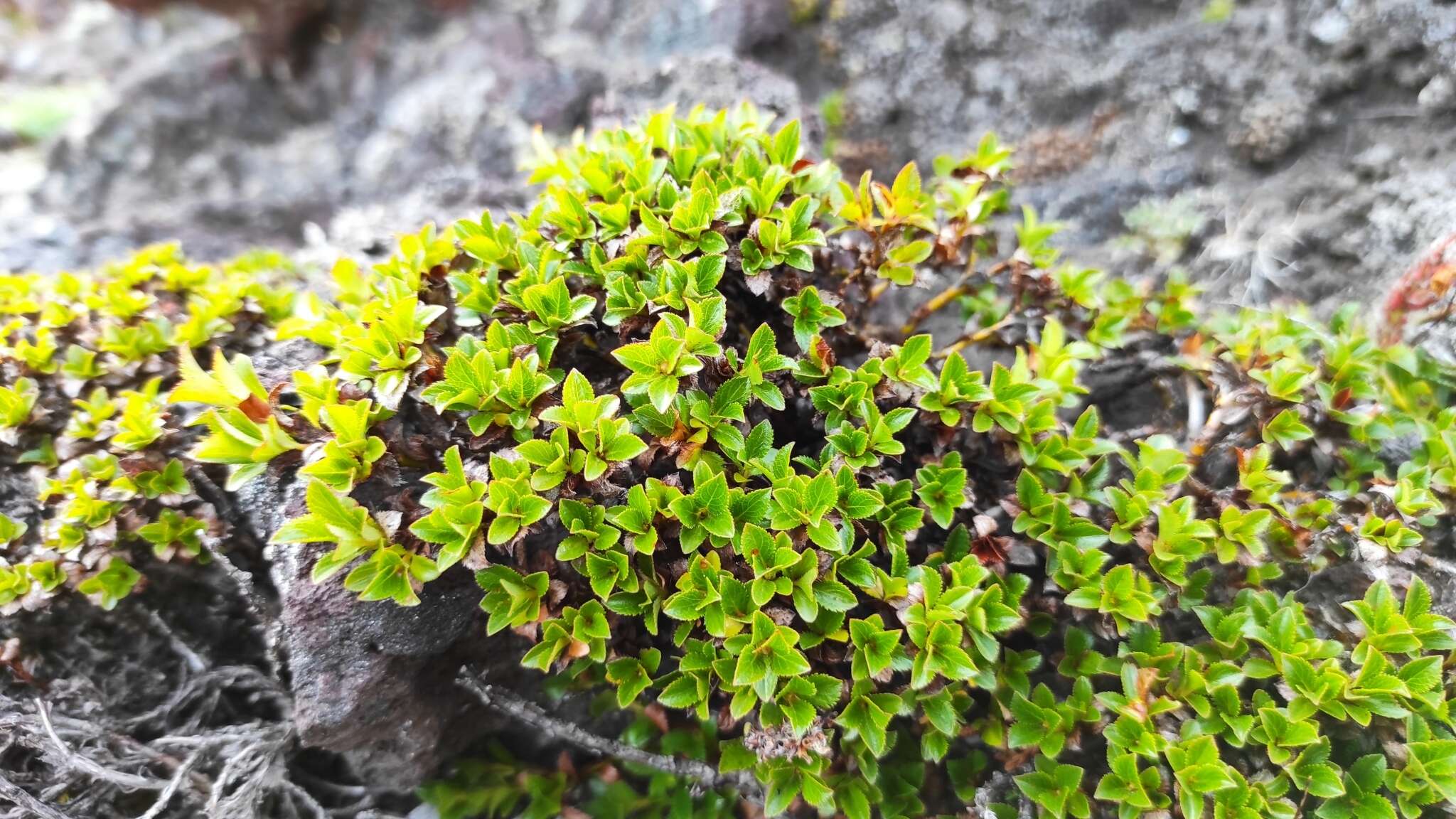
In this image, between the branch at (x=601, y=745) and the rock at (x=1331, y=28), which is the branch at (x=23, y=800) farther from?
the rock at (x=1331, y=28)

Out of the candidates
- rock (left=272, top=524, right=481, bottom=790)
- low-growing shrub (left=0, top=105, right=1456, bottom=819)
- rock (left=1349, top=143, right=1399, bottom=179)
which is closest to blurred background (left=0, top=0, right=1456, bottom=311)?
rock (left=1349, top=143, right=1399, bottom=179)

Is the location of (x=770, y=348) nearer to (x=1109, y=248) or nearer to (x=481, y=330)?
(x=481, y=330)

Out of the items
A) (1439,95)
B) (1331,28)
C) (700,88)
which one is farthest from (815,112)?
(1439,95)

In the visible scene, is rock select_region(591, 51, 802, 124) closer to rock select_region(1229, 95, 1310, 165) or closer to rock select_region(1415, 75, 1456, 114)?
rock select_region(1229, 95, 1310, 165)

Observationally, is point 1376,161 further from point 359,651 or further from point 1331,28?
point 359,651

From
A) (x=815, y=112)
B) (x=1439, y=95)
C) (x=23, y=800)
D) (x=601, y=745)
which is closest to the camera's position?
(x=23, y=800)

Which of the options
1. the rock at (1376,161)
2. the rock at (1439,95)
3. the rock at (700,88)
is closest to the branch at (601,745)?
the rock at (700,88)
